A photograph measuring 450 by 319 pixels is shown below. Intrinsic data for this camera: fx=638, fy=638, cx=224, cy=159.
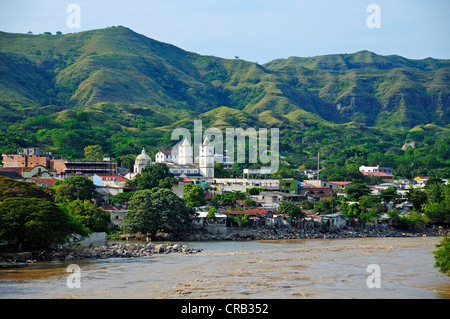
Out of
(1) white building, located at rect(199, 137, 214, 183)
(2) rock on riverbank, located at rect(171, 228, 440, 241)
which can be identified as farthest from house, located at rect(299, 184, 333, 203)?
(2) rock on riverbank, located at rect(171, 228, 440, 241)

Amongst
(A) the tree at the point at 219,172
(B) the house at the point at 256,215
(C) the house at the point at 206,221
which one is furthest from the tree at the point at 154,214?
(A) the tree at the point at 219,172

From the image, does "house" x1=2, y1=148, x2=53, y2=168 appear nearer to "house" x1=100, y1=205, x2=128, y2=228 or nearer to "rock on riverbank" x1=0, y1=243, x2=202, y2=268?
"house" x1=100, y1=205, x2=128, y2=228

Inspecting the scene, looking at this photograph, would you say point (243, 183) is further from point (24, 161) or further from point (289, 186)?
point (24, 161)

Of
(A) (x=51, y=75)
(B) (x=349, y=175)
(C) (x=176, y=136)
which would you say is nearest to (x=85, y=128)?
(C) (x=176, y=136)

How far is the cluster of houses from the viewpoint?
48125 mm

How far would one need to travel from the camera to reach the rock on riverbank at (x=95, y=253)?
27391 mm

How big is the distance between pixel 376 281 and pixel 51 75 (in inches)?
6958

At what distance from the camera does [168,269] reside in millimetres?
27906

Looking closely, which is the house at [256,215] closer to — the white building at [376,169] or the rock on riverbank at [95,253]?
the rock on riverbank at [95,253]

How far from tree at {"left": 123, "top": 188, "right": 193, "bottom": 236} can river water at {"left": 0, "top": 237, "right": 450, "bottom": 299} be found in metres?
4.78

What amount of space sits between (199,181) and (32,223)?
39.9 m

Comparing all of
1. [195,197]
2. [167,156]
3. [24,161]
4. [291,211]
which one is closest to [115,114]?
[167,156]

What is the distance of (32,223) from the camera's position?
28.0 m
